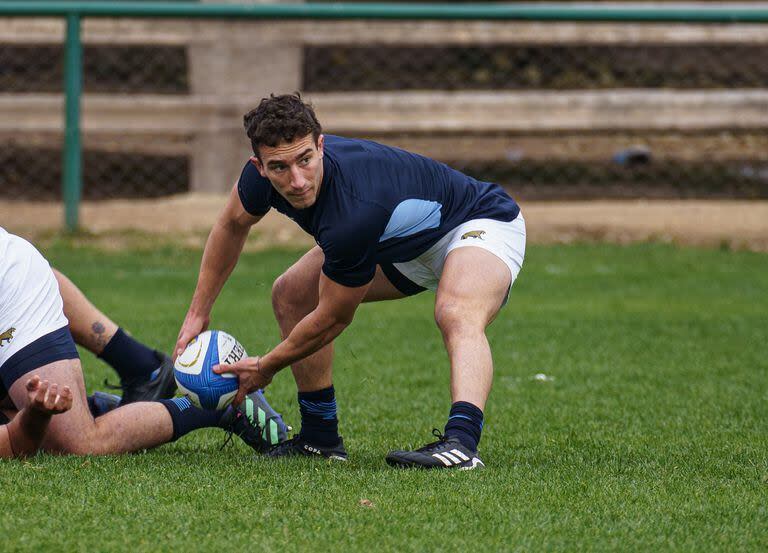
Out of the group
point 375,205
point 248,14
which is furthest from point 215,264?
point 248,14

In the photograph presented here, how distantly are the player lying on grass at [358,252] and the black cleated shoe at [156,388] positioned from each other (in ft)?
2.17

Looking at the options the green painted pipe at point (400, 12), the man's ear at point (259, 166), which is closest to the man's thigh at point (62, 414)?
the man's ear at point (259, 166)

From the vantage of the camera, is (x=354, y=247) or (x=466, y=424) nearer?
(x=354, y=247)

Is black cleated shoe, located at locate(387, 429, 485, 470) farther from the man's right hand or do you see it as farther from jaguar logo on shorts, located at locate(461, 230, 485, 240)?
the man's right hand

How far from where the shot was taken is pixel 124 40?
12367mm

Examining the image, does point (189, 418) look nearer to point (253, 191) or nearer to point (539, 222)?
point (253, 191)

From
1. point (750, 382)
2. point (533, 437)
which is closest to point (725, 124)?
point (750, 382)

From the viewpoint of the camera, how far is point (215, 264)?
5172mm

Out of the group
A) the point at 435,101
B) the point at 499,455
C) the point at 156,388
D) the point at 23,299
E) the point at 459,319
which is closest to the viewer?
the point at 459,319

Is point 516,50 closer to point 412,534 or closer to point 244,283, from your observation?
point 244,283

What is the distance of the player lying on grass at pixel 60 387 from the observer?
15.7 feet

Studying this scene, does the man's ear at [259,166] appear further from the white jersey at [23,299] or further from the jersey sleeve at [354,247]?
the white jersey at [23,299]

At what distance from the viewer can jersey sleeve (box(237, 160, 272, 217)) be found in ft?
15.8

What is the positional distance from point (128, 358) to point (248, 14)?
6701mm
